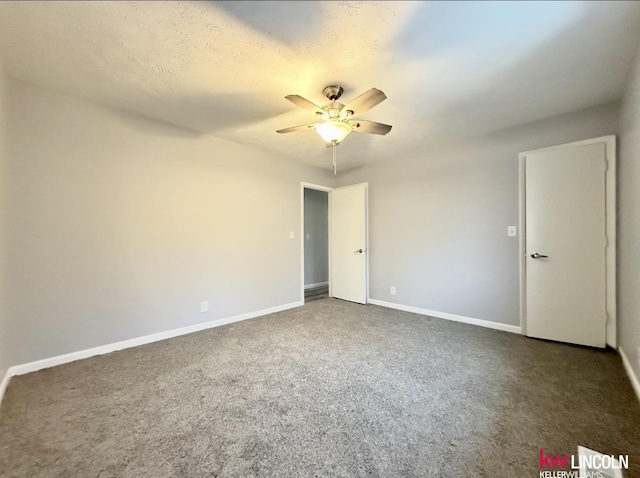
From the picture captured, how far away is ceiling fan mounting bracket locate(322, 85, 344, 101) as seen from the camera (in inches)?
85.7

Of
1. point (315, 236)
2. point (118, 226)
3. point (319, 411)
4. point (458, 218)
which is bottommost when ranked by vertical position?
point (319, 411)

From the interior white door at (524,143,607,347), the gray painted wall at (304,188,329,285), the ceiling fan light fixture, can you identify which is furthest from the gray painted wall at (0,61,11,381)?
the interior white door at (524,143,607,347)

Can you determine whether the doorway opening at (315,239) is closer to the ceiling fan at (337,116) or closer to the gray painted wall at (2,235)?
the ceiling fan at (337,116)

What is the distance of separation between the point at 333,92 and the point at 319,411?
7.90 ft

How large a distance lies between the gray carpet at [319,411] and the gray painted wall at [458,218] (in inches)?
34.2

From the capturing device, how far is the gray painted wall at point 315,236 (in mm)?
6114

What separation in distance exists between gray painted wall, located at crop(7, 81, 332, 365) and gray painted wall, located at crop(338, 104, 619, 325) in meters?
1.95

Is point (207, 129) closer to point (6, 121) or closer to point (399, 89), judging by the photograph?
point (6, 121)

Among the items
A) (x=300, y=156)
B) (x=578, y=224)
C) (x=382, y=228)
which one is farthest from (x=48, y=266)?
(x=578, y=224)

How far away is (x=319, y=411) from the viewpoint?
65.7 inches

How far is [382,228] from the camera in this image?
14.0 ft

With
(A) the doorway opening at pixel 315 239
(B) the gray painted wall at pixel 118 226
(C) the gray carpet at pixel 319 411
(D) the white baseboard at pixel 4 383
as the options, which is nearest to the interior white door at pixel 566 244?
(C) the gray carpet at pixel 319 411

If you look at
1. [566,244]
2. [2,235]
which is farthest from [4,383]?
[566,244]

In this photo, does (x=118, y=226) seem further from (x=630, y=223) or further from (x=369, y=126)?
(x=630, y=223)
